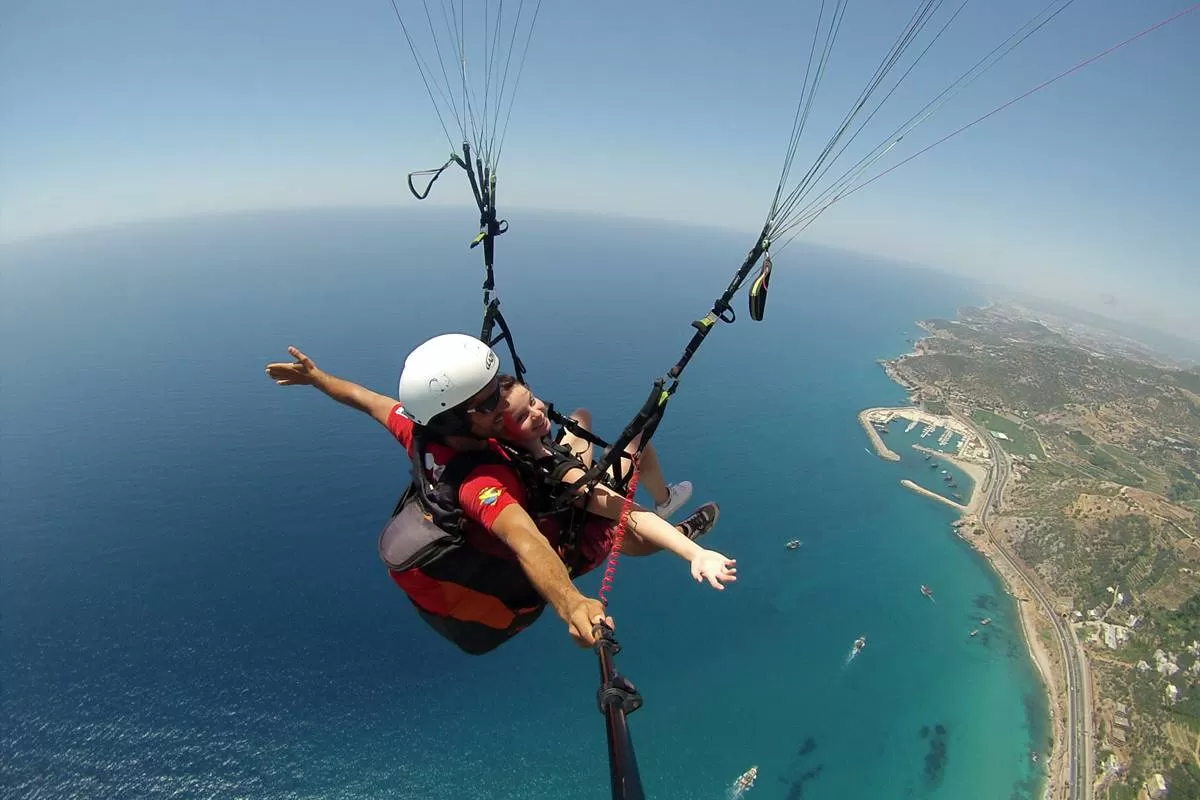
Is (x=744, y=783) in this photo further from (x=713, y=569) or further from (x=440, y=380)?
(x=440, y=380)

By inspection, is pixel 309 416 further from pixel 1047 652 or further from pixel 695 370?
pixel 1047 652

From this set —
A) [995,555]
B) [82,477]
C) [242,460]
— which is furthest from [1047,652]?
[82,477]

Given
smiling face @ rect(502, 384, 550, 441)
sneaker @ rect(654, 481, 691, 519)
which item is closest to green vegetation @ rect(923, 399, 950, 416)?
sneaker @ rect(654, 481, 691, 519)

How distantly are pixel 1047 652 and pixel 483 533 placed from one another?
1649 inches

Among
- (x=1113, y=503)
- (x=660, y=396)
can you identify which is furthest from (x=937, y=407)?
(x=660, y=396)

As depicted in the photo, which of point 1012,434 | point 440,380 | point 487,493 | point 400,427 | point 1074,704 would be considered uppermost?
point 440,380

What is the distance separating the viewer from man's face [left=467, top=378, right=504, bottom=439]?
10.2ft

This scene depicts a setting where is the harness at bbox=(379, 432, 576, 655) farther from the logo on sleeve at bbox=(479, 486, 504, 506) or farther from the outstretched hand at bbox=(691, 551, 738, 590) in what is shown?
the outstretched hand at bbox=(691, 551, 738, 590)

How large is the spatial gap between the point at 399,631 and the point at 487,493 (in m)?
32.5

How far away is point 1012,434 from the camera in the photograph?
61.2m

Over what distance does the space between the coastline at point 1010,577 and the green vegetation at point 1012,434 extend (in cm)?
395

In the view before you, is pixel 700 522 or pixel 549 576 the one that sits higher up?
pixel 549 576

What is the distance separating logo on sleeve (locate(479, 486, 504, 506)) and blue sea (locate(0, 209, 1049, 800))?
25904 millimetres

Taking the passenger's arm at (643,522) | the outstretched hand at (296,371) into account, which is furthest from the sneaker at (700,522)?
the outstretched hand at (296,371)
